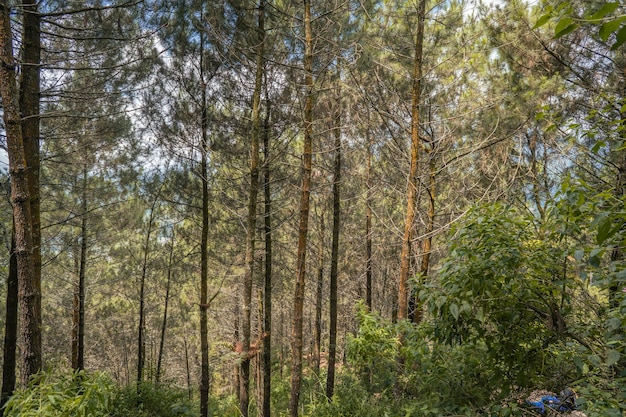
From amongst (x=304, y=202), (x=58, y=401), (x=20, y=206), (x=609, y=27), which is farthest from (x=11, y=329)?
(x=609, y=27)

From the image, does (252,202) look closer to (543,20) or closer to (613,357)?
(613,357)

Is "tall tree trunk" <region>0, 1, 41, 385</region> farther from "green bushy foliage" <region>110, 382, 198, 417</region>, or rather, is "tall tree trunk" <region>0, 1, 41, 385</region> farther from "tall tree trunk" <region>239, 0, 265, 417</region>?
"green bushy foliage" <region>110, 382, 198, 417</region>

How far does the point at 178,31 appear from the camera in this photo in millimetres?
6184

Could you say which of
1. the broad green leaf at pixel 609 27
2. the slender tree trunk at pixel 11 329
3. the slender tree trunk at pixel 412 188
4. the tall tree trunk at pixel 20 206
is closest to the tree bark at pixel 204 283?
the slender tree trunk at pixel 11 329

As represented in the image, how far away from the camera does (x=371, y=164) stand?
9062mm

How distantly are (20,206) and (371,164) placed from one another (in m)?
7.51

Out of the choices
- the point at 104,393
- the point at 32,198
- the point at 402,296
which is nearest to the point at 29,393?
the point at 104,393

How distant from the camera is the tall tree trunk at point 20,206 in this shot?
9.13 feet

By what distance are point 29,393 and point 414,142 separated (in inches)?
180

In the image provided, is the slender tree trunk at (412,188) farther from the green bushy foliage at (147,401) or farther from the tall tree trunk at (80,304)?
the tall tree trunk at (80,304)

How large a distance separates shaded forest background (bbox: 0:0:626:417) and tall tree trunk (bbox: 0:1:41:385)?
0.06 feet

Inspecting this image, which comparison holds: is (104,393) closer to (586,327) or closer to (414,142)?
(586,327)

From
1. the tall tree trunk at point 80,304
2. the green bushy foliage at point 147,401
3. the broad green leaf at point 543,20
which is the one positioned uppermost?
the broad green leaf at point 543,20

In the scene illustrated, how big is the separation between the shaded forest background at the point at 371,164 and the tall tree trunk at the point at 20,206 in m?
0.02
